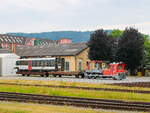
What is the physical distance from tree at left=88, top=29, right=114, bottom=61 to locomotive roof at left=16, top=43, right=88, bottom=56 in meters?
2.06

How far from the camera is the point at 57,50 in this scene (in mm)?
54000

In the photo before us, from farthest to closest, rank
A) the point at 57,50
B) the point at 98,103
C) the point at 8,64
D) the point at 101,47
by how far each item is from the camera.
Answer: the point at 57,50
the point at 101,47
the point at 8,64
the point at 98,103

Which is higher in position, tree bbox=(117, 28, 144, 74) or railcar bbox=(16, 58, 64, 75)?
tree bbox=(117, 28, 144, 74)

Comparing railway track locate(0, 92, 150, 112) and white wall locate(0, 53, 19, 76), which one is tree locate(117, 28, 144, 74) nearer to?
white wall locate(0, 53, 19, 76)

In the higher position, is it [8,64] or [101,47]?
[101,47]

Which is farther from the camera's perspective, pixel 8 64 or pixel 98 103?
pixel 8 64

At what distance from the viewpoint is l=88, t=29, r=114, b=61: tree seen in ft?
165

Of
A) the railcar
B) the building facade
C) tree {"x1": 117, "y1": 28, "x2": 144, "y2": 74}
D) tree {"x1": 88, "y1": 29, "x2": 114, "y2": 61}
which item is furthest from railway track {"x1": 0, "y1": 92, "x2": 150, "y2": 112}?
tree {"x1": 88, "y1": 29, "x2": 114, "y2": 61}

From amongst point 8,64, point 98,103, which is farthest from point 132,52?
point 98,103

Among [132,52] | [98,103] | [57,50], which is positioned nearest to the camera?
[98,103]

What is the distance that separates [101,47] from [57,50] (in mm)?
9358

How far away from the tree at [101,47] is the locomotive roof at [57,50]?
2060 millimetres

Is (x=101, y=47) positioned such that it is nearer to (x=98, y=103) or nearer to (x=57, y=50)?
(x=57, y=50)

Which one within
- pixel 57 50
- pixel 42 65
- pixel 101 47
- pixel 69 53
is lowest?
pixel 42 65
